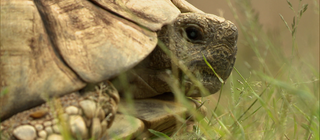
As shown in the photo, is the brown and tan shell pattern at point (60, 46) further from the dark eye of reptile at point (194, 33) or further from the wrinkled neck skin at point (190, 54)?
the dark eye of reptile at point (194, 33)

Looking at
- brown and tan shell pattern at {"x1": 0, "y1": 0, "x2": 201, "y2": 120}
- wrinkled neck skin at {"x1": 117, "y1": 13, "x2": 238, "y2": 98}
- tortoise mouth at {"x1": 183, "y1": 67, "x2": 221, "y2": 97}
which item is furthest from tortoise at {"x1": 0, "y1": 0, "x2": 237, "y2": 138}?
tortoise mouth at {"x1": 183, "y1": 67, "x2": 221, "y2": 97}

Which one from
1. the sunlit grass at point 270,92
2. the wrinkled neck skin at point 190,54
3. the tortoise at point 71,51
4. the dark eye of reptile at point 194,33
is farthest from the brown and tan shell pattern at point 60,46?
the sunlit grass at point 270,92

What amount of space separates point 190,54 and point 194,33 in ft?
0.57

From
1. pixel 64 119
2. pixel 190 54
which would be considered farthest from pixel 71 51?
pixel 190 54

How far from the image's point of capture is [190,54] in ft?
6.63

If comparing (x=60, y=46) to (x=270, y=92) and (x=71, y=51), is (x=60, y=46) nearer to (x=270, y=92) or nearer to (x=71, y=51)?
(x=71, y=51)

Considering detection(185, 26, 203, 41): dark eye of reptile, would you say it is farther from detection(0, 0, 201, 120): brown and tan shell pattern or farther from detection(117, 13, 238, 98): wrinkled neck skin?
detection(0, 0, 201, 120): brown and tan shell pattern

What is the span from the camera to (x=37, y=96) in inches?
55.4

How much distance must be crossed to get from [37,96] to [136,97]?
809 millimetres

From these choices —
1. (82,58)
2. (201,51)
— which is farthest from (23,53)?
(201,51)

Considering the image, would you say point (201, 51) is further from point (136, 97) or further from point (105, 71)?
point (105, 71)

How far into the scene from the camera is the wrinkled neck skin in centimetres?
202

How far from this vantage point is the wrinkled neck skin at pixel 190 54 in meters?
2.02

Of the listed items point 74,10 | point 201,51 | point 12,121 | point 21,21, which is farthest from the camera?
Result: point 201,51
